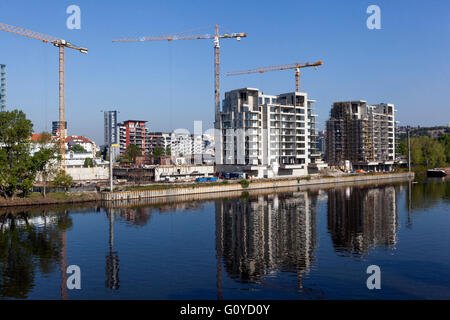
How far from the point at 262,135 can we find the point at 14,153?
8298 cm

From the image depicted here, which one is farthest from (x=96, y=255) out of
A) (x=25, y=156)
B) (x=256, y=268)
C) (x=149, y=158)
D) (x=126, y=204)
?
(x=149, y=158)

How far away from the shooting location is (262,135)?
474 ft

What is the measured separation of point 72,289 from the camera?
3641 centimetres

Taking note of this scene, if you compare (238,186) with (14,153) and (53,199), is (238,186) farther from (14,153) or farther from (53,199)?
(14,153)

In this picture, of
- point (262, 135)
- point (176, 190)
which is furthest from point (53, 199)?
point (262, 135)

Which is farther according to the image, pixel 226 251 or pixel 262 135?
pixel 262 135

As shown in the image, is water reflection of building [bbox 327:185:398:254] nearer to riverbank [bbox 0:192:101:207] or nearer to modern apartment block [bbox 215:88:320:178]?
modern apartment block [bbox 215:88:320:178]

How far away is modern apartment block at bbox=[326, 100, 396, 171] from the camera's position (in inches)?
7446

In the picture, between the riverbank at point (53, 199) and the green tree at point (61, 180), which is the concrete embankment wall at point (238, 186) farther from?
the green tree at point (61, 180)

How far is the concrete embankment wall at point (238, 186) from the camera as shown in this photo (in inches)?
3858

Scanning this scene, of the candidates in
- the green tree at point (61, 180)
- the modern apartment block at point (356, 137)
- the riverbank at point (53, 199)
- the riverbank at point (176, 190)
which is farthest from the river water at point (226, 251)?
the modern apartment block at point (356, 137)

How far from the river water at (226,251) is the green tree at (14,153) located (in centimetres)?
731

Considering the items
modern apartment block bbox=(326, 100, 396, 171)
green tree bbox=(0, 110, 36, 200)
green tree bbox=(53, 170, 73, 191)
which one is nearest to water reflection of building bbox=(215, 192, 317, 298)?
green tree bbox=(53, 170, 73, 191)
